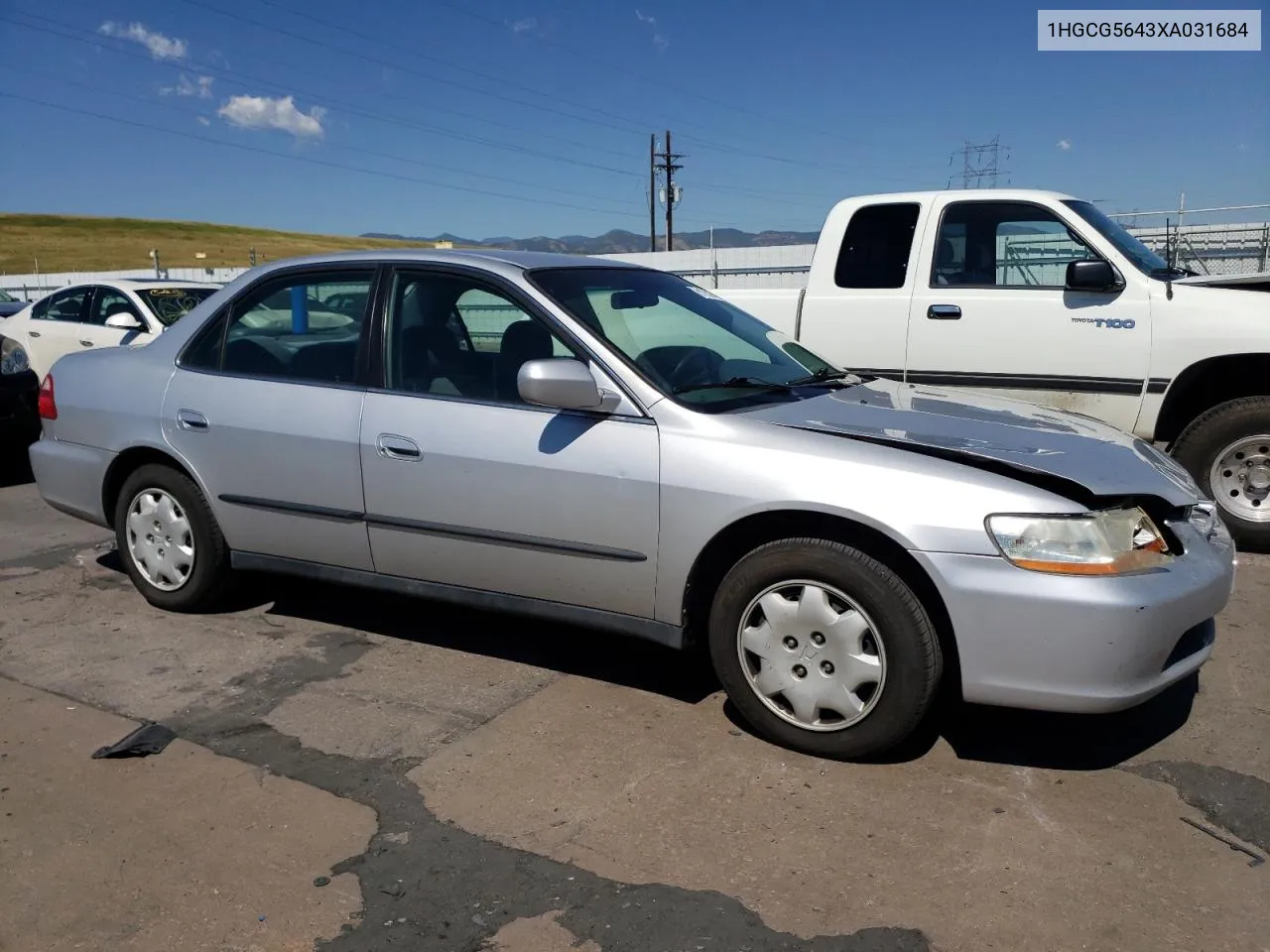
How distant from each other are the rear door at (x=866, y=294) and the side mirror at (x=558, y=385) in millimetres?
3391

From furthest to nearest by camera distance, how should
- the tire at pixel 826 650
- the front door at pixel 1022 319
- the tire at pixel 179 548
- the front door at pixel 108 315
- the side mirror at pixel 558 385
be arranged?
the front door at pixel 108 315, the front door at pixel 1022 319, the tire at pixel 179 548, the side mirror at pixel 558 385, the tire at pixel 826 650

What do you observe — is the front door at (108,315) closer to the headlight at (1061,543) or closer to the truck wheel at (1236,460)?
the truck wheel at (1236,460)

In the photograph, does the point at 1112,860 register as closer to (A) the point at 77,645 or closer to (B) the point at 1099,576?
(B) the point at 1099,576

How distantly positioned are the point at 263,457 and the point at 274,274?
843 millimetres

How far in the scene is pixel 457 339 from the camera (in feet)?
13.8

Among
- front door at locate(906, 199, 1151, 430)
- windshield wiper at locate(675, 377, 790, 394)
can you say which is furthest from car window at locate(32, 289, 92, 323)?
windshield wiper at locate(675, 377, 790, 394)

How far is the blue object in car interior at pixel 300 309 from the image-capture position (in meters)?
4.46

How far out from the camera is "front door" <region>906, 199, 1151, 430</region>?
5930 mm

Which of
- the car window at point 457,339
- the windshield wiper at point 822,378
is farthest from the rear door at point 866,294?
the car window at point 457,339

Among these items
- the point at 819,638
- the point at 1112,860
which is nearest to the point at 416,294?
the point at 819,638

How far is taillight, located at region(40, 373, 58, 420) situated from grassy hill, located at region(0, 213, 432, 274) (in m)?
54.5

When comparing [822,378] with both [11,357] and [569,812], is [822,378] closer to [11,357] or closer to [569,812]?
[569,812]

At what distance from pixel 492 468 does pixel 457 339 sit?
2.43ft

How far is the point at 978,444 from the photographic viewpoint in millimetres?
3340
